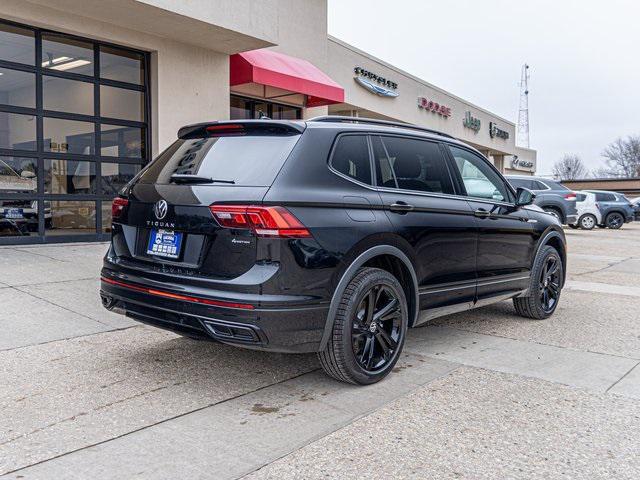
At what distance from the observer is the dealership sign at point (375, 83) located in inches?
806

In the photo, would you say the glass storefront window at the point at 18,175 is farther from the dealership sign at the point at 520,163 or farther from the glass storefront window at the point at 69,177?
the dealership sign at the point at 520,163

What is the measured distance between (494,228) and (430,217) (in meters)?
1.10

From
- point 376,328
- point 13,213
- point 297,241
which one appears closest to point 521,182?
point 13,213

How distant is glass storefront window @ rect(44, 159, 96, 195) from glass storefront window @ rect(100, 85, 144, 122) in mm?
1112

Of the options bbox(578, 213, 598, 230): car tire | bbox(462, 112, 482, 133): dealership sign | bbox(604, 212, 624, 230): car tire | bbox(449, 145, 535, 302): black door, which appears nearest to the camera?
bbox(449, 145, 535, 302): black door

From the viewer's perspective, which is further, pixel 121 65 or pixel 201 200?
pixel 121 65

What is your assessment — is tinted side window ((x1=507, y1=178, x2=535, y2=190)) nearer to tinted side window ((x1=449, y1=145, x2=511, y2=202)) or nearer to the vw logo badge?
tinted side window ((x1=449, y1=145, x2=511, y2=202))

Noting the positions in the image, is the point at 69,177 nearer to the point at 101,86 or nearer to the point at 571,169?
the point at 101,86

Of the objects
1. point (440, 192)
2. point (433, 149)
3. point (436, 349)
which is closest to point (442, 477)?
point (436, 349)

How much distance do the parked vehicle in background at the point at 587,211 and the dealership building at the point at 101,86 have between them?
1506 centimetres

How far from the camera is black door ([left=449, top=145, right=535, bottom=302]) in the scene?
205 inches

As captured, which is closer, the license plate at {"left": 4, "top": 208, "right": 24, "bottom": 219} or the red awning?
the license plate at {"left": 4, "top": 208, "right": 24, "bottom": 219}

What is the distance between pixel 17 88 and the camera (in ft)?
31.7

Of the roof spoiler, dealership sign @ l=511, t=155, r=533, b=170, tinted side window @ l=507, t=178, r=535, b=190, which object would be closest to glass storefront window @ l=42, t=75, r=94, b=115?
the roof spoiler
